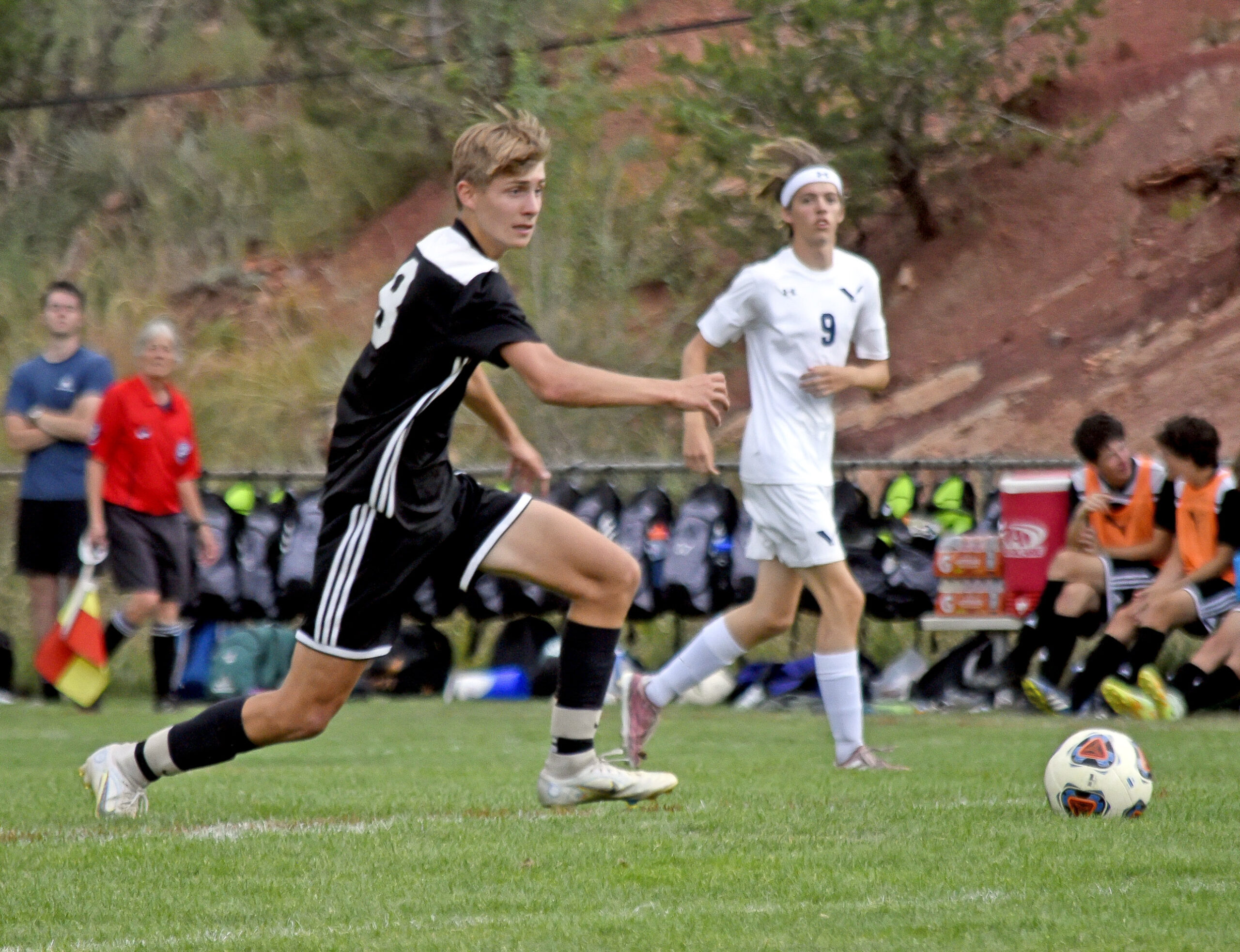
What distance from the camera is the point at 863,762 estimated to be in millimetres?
6809

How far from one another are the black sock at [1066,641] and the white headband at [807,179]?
12.8 feet

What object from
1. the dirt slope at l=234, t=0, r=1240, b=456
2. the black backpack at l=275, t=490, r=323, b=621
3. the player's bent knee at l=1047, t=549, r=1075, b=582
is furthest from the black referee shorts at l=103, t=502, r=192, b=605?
the dirt slope at l=234, t=0, r=1240, b=456

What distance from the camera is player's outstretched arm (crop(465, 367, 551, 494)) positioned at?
207 inches

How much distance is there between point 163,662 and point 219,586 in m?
1.67

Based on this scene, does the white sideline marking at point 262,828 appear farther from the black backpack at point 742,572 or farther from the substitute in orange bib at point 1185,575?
the black backpack at point 742,572

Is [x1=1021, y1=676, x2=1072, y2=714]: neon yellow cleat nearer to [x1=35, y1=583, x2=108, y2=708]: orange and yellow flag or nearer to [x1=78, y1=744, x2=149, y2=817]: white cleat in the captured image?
[x1=35, y1=583, x2=108, y2=708]: orange and yellow flag

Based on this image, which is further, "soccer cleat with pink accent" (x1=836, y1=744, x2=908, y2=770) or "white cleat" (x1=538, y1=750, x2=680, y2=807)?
"soccer cleat with pink accent" (x1=836, y1=744, x2=908, y2=770)

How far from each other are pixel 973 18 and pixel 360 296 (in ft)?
35.7

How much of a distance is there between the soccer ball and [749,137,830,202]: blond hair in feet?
9.36

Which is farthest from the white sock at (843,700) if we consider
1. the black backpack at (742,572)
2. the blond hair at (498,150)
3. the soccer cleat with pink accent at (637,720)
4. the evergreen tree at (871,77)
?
the evergreen tree at (871,77)

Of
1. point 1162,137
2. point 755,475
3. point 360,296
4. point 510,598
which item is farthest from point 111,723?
point 360,296

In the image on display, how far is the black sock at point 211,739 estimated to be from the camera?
16.5 ft

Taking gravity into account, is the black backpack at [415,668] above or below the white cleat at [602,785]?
below

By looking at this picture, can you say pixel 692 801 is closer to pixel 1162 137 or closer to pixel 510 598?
pixel 510 598
